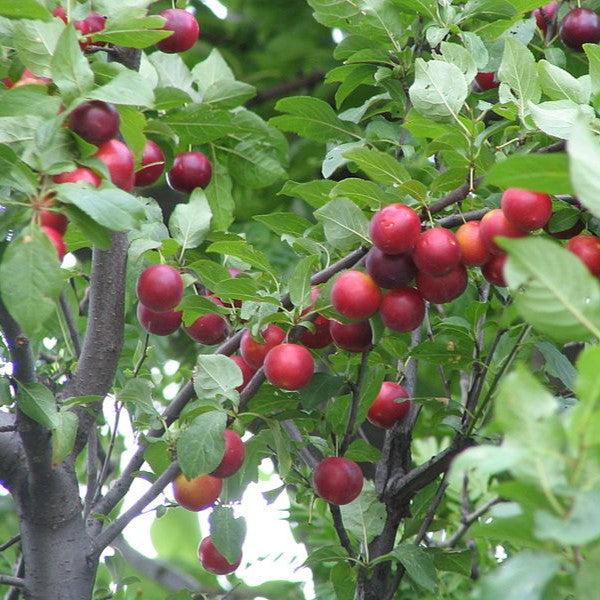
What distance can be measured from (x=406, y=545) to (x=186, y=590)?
34cm

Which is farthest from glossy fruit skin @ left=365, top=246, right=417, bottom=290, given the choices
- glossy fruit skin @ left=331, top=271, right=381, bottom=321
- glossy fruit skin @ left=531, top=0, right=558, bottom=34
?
glossy fruit skin @ left=531, top=0, right=558, bottom=34

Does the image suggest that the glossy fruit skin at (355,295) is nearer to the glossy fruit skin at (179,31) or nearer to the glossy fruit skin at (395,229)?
the glossy fruit skin at (395,229)

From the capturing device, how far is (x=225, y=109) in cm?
167

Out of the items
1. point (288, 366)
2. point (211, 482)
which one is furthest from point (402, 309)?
point (211, 482)

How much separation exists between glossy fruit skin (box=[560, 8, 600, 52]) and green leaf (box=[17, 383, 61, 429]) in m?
1.01

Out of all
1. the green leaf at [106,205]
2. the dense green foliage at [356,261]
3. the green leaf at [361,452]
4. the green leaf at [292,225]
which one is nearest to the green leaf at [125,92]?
the dense green foliage at [356,261]

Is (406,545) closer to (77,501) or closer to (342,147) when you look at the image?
(77,501)

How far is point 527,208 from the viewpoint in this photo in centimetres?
118

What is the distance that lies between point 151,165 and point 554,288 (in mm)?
814

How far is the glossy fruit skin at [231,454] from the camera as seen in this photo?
1.38 metres

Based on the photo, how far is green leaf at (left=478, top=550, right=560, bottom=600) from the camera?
0.70 metres

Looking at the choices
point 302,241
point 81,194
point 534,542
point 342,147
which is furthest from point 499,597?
point 342,147

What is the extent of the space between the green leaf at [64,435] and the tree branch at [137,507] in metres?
0.13

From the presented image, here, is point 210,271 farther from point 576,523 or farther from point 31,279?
point 576,523
